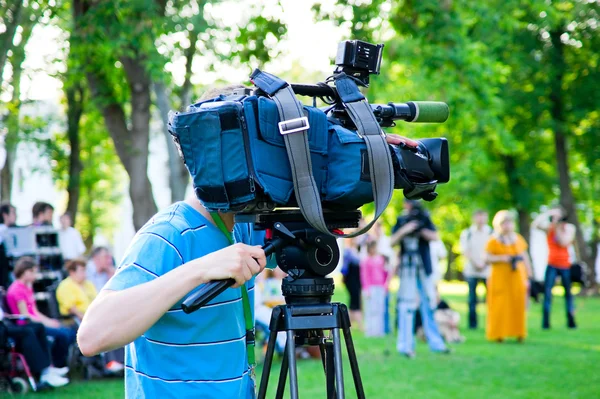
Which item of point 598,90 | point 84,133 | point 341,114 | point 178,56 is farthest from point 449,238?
→ point 341,114

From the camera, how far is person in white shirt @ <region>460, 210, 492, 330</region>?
1384cm

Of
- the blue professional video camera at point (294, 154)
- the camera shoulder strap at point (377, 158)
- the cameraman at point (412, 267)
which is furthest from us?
the cameraman at point (412, 267)

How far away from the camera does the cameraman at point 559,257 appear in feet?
44.4

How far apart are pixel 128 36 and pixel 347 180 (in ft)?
28.0

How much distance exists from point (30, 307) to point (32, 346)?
716 mm

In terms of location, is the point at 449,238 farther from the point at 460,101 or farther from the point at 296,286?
the point at 296,286

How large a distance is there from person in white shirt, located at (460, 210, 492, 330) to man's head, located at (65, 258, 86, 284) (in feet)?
22.9

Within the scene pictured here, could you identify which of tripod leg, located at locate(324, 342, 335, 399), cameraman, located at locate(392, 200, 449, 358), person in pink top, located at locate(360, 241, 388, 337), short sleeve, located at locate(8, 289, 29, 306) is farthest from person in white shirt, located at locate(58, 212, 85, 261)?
tripod leg, located at locate(324, 342, 335, 399)

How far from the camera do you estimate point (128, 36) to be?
Answer: 33.8ft

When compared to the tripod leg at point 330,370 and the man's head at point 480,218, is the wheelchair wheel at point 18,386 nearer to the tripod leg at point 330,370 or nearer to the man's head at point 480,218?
the tripod leg at point 330,370

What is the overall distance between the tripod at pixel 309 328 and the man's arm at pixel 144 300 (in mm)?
404

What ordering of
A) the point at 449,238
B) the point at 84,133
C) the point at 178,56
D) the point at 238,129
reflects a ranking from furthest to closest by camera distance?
the point at 449,238 < the point at 84,133 < the point at 178,56 < the point at 238,129

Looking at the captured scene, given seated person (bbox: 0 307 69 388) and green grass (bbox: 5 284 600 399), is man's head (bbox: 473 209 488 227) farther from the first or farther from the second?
seated person (bbox: 0 307 69 388)

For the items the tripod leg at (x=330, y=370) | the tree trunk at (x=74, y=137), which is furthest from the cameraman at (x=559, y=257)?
the tripod leg at (x=330, y=370)
